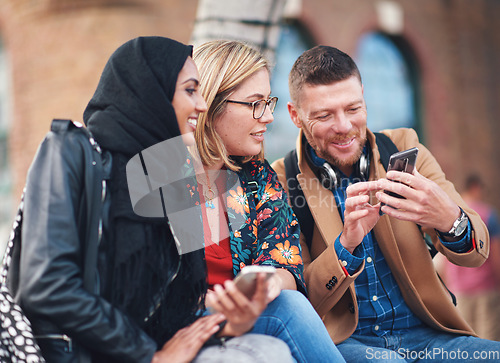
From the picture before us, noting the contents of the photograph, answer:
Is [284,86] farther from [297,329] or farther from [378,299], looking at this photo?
[297,329]

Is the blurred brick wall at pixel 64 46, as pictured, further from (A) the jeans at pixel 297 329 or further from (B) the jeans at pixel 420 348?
(A) the jeans at pixel 297 329

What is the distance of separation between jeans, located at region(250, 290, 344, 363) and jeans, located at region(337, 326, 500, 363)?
408 millimetres

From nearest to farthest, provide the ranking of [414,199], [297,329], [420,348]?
[297,329]
[414,199]
[420,348]

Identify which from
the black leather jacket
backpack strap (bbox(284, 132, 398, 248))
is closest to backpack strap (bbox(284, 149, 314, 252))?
backpack strap (bbox(284, 132, 398, 248))

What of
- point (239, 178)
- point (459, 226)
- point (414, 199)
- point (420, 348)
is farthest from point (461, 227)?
point (239, 178)

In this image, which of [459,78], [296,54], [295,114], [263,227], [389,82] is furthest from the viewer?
[459,78]

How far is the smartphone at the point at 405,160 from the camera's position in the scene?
2.31 metres

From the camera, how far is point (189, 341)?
6.11ft

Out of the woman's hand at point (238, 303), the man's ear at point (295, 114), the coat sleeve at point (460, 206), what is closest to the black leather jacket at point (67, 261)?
the woman's hand at point (238, 303)

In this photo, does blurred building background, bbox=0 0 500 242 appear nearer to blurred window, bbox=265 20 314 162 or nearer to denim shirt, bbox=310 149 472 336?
blurred window, bbox=265 20 314 162

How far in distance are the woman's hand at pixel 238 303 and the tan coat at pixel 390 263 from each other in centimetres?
67

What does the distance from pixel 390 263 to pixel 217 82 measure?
121 cm

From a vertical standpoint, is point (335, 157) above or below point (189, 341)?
above

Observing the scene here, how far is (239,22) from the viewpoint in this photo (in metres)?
3.90
